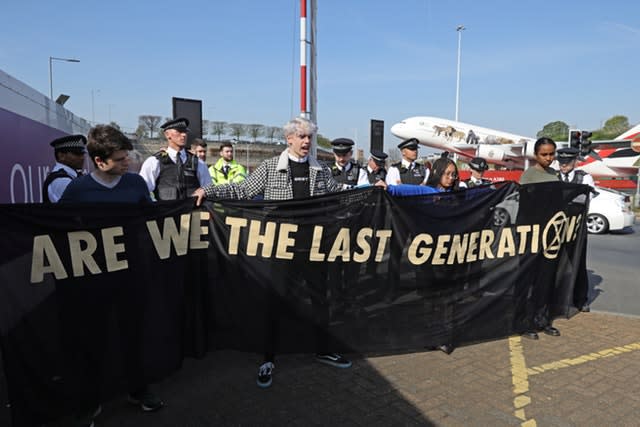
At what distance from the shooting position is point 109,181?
9.95 ft

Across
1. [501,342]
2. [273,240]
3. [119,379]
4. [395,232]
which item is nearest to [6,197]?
[119,379]

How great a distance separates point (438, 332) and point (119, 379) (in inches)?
103

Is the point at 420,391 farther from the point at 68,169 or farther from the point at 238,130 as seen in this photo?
the point at 238,130

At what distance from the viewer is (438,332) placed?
13.1ft

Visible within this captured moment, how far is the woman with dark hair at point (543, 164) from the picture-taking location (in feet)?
14.9

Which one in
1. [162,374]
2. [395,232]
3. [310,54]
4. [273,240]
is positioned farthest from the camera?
[310,54]

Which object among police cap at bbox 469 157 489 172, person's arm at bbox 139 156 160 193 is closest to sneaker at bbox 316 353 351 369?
person's arm at bbox 139 156 160 193

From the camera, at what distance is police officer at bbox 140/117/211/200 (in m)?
4.41

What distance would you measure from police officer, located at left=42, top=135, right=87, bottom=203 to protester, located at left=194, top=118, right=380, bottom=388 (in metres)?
1.31

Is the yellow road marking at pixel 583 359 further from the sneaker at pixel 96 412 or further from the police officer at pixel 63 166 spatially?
the police officer at pixel 63 166

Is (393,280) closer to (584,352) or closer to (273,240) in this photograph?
(273,240)

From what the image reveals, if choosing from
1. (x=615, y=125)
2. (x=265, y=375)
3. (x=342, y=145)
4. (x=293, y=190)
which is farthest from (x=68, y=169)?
(x=615, y=125)

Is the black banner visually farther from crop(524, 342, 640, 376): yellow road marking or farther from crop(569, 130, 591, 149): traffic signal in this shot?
crop(569, 130, 591, 149): traffic signal

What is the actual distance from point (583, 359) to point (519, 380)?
852 mm
